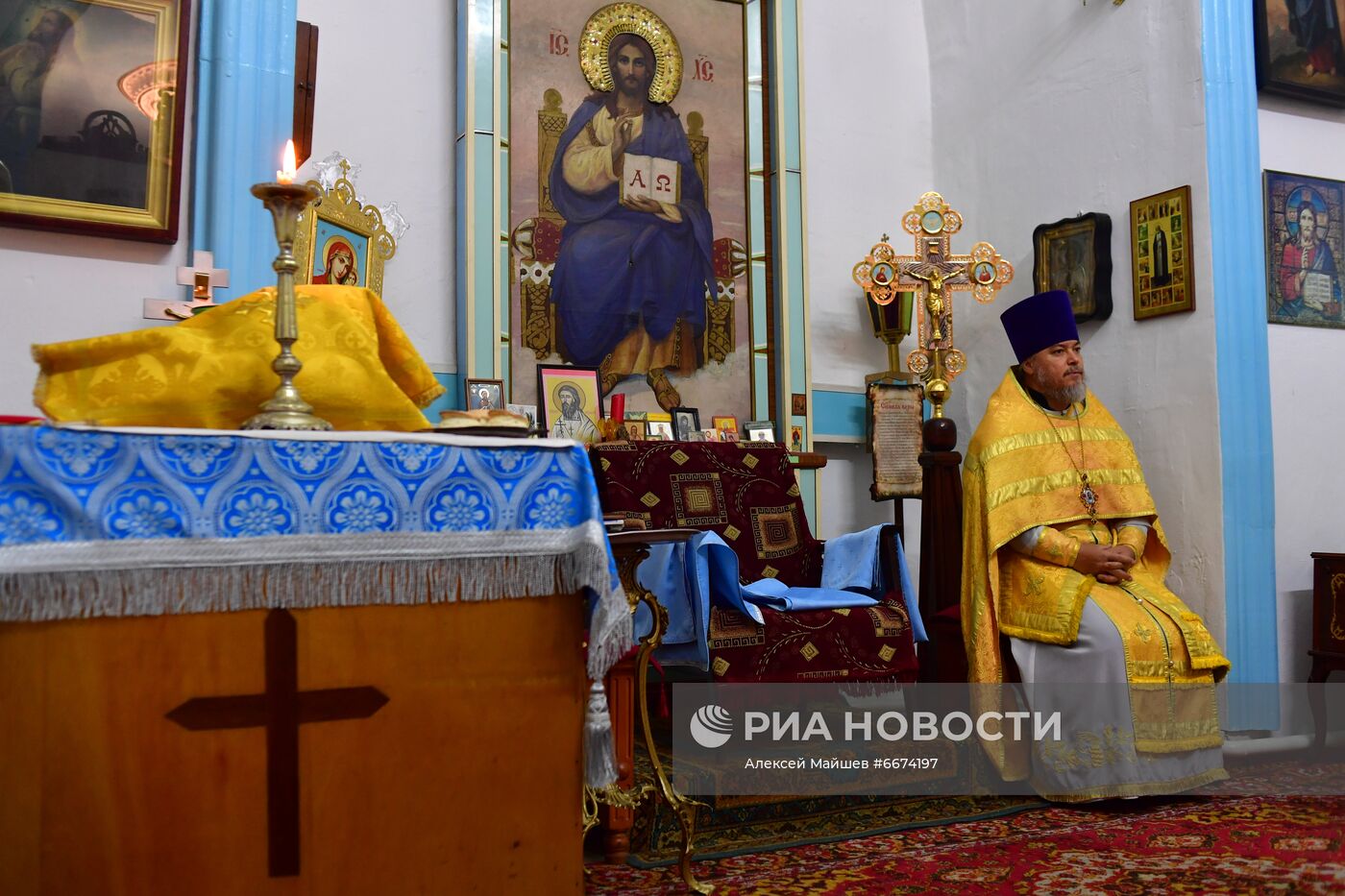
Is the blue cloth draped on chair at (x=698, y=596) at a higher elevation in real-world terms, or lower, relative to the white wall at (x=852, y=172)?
lower

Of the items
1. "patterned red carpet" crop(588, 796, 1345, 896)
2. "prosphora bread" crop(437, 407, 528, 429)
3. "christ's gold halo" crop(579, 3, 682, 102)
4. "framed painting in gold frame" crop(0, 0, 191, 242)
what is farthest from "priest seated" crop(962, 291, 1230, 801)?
"framed painting in gold frame" crop(0, 0, 191, 242)

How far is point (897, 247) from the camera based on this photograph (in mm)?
6648

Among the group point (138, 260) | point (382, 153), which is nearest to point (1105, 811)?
point (138, 260)

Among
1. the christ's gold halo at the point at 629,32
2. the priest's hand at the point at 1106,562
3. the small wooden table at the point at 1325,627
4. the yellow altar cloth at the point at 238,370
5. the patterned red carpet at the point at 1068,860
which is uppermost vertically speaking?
the christ's gold halo at the point at 629,32

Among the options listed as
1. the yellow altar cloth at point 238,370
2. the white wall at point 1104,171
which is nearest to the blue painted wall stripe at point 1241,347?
the white wall at point 1104,171

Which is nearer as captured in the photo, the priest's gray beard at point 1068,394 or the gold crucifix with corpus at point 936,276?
the priest's gray beard at point 1068,394

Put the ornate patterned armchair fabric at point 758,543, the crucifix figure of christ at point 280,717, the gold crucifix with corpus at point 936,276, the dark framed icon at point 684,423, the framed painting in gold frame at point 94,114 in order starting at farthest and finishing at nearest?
1. the gold crucifix with corpus at point 936,276
2. the dark framed icon at point 684,423
3. the ornate patterned armchair fabric at point 758,543
4. the framed painting in gold frame at point 94,114
5. the crucifix figure of christ at point 280,717

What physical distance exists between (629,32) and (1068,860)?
4.48 metres

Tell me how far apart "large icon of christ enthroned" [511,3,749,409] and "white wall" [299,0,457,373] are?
14.2 inches

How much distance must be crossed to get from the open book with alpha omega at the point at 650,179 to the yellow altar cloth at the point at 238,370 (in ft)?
11.0

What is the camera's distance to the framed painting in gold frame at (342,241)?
13.8 ft

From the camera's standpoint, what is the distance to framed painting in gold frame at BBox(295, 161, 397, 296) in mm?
4219

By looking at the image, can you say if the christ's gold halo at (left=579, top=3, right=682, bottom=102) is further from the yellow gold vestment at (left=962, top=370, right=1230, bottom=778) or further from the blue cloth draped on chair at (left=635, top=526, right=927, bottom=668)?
the blue cloth draped on chair at (left=635, top=526, right=927, bottom=668)

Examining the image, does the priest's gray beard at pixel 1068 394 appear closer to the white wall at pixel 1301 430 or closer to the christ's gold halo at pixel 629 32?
the white wall at pixel 1301 430
